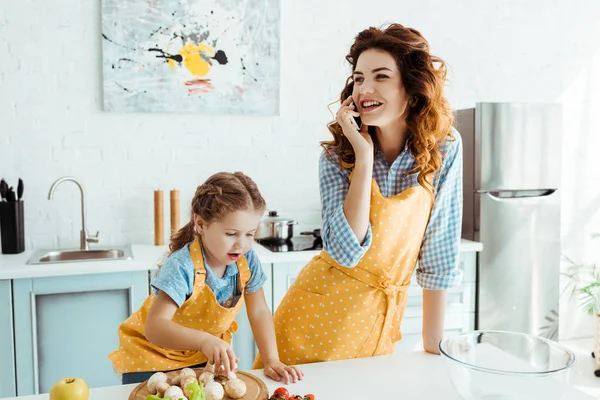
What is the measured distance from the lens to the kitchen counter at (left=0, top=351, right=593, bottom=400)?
126 centimetres

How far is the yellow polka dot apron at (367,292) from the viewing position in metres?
1.57

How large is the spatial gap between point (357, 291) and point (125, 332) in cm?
67

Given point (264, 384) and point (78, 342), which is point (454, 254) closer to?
point (264, 384)

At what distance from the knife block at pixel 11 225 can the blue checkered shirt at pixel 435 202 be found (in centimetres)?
182

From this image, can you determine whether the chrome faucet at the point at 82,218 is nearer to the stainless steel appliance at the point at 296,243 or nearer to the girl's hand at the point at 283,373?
A: the stainless steel appliance at the point at 296,243

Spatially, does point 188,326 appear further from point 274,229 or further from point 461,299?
point 461,299

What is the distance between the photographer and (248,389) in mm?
1234

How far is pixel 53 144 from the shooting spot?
3055 millimetres

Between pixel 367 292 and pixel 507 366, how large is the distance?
0.41m

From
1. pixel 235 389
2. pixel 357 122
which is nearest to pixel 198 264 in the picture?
pixel 235 389

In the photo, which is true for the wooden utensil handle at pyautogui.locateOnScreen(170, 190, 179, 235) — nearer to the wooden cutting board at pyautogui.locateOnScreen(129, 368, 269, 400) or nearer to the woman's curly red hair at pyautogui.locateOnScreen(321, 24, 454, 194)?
the woman's curly red hair at pyautogui.locateOnScreen(321, 24, 454, 194)

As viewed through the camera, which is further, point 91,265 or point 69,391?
point 91,265

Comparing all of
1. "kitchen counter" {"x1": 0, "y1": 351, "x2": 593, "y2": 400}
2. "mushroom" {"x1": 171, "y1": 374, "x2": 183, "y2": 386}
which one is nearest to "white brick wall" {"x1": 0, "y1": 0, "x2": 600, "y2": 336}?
"kitchen counter" {"x1": 0, "y1": 351, "x2": 593, "y2": 400}

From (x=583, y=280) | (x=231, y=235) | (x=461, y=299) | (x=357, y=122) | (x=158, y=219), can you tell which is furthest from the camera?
(x=583, y=280)
